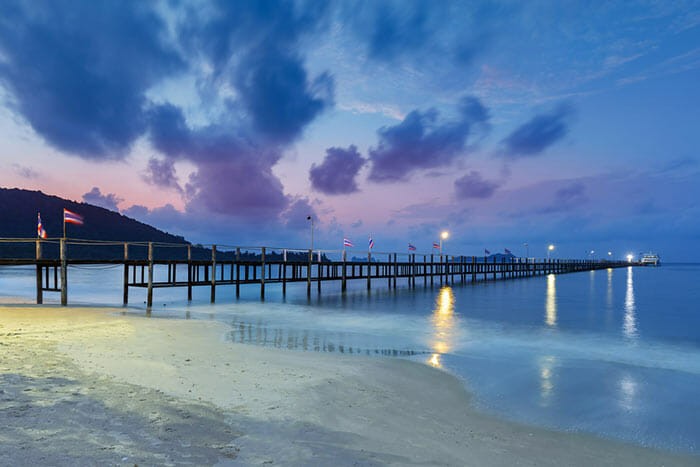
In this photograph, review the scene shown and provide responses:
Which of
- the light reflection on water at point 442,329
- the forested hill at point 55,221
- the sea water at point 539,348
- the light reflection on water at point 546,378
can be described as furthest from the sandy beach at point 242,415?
the forested hill at point 55,221

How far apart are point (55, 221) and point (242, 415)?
207m

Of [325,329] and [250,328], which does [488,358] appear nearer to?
[325,329]

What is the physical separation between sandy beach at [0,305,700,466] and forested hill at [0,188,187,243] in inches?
6999

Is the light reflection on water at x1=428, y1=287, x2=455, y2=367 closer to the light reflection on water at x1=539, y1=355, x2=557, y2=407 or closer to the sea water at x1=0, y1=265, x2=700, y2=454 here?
the sea water at x1=0, y1=265, x2=700, y2=454

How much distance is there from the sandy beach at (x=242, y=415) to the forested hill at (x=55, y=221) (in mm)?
177784

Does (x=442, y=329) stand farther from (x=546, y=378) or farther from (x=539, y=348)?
(x=546, y=378)

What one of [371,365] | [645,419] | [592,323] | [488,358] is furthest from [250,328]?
[592,323]

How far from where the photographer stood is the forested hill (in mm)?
163500

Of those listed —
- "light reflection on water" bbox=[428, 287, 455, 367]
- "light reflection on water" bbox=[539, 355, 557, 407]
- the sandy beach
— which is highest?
the sandy beach

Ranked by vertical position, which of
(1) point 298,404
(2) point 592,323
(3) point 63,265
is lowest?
(2) point 592,323

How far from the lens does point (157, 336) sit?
13078 mm

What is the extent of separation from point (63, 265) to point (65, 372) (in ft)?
46.1

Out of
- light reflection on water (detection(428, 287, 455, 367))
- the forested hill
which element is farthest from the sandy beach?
the forested hill

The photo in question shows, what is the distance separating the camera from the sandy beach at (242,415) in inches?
203
